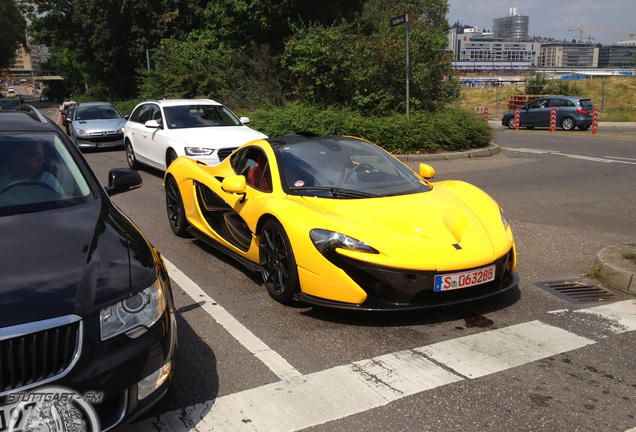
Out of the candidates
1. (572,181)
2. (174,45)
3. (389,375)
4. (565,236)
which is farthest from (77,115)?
(389,375)

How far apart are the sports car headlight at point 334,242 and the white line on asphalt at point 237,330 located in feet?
2.67

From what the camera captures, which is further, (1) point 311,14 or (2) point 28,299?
(1) point 311,14

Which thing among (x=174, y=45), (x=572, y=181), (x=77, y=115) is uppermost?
(x=174, y=45)

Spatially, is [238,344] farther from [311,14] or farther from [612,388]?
[311,14]

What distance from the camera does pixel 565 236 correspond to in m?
7.12

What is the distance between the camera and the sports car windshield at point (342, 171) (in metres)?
5.10

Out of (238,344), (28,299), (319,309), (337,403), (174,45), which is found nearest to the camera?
(28,299)

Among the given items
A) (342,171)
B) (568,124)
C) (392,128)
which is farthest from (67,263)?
(568,124)

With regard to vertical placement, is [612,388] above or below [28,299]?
below

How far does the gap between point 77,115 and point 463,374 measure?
59.2ft

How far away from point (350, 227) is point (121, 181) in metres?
1.77

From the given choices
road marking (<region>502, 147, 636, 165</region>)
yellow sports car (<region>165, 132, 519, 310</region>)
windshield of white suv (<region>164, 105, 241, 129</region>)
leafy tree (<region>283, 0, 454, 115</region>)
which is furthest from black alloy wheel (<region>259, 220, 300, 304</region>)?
leafy tree (<region>283, 0, 454, 115</region>)

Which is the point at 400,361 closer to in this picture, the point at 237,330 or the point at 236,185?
the point at 237,330

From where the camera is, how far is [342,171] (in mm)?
5328
